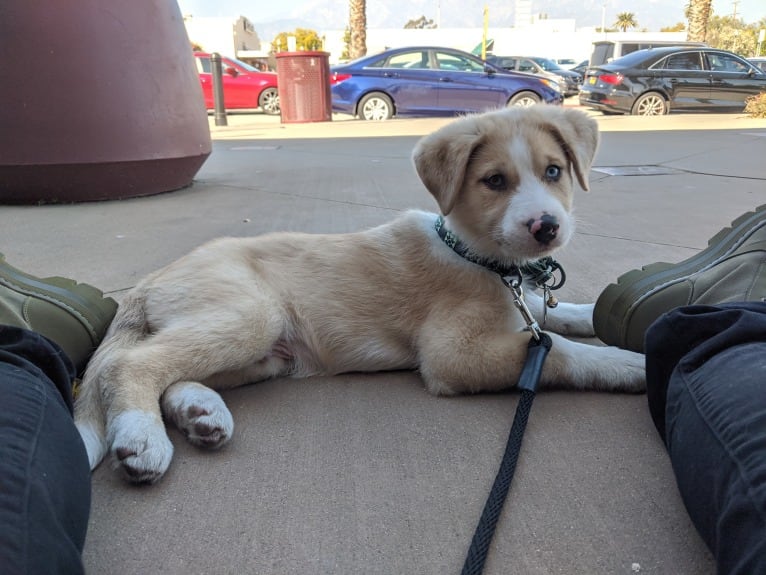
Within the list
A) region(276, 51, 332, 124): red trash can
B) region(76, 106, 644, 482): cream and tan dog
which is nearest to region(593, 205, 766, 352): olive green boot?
region(76, 106, 644, 482): cream and tan dog

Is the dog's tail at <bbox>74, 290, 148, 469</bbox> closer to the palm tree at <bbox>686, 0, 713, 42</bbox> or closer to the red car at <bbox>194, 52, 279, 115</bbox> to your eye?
the red car at <bbox>194, 52, 279, 115</bbox>

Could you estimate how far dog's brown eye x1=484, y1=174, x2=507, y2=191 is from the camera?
8.28 feet

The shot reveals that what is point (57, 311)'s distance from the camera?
7.57 feet

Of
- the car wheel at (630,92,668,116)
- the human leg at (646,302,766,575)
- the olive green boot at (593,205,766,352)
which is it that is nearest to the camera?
the human leg at (646,302,766,575)

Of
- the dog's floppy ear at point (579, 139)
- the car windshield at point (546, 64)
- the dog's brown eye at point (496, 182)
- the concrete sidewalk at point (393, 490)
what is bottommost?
the car windshield at point (546, 64)

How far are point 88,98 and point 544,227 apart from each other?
15.9 feet

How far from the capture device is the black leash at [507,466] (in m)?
1.45

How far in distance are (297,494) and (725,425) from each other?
3.95 feet

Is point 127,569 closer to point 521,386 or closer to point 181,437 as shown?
point 181,437

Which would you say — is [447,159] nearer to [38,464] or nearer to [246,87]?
[38,464]

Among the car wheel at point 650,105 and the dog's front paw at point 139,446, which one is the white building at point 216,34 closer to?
the car wheel at point 650,105

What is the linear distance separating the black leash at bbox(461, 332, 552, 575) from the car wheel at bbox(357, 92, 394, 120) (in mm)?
15176

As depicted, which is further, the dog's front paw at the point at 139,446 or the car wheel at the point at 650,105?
the car wheel at the point at 650,105

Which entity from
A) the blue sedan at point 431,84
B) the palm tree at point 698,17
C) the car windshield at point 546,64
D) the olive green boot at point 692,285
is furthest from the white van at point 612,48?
the olive green boot at point 692,285
